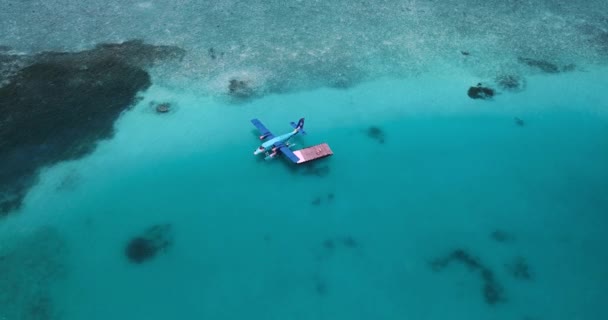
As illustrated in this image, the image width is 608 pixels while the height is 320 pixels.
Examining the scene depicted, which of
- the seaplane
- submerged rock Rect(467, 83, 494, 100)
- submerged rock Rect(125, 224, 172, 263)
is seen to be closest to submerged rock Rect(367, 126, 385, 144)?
the seaplane

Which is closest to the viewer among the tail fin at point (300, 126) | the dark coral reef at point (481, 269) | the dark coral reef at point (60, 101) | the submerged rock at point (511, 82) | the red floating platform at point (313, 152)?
the dark coral reef at point (481, 269)

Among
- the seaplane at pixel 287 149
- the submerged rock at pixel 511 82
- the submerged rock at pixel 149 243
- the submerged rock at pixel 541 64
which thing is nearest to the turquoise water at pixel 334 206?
the submerged rock at pixel 149 243

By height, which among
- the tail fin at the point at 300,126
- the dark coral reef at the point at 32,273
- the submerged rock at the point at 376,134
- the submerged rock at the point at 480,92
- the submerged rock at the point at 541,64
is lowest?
the dark coral reef at the point at 32,273

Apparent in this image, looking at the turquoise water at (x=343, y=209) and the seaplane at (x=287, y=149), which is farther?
the seaplane at (x=287, y=149)

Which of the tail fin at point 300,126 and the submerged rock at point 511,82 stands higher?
the submerged rock at point 511,82

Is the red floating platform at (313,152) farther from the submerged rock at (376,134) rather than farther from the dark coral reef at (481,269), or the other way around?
the dark coral reef at (481,269)

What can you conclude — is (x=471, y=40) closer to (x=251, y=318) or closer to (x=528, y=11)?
(x=528, y=11)

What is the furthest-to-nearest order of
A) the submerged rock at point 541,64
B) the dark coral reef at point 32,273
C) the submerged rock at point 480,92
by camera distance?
the submerged rock at point 541,64 → the submerged rock at point 480,92 → the dark coral reef at point 32,273
